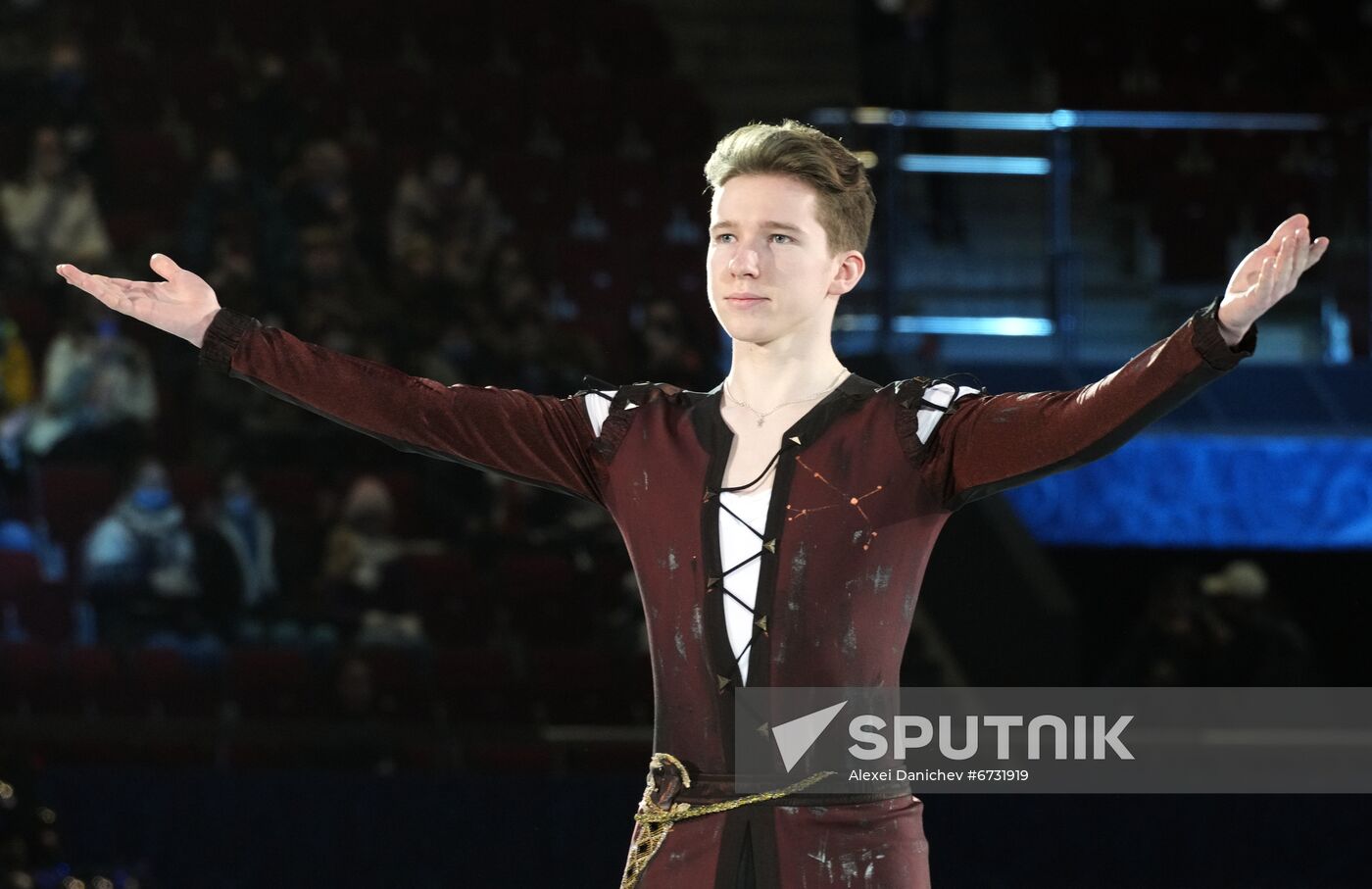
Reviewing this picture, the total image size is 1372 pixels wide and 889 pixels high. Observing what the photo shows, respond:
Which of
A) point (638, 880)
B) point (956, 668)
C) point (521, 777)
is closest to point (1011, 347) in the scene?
point (956, 668)

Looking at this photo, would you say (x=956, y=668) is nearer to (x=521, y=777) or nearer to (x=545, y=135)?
(x=521, y=777)

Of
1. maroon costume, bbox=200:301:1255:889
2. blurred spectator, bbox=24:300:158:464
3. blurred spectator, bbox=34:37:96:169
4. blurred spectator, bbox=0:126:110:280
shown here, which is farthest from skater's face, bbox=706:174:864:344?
blurred spectator, bbox=34:37:96:169

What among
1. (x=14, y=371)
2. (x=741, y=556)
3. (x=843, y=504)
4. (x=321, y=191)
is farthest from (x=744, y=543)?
(x=321, y=191)

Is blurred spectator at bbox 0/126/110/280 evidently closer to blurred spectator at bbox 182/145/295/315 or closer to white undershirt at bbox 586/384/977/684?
blurred spectator at bbox 182/145/295/315

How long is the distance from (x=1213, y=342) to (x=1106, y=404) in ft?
0.49

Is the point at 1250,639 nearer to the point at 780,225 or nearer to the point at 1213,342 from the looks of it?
the point at 780,225

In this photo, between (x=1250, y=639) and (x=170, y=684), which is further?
(x=1250, y=639)

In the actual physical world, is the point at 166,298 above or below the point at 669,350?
below

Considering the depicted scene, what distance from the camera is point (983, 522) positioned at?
6.79m

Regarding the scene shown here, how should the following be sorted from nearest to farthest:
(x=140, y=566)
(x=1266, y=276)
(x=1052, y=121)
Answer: (x=1266, y=276) < (x=140, y=566) < (x=1052, y=121)

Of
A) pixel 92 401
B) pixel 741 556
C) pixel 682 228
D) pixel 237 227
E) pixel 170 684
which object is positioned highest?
pixel 682 228

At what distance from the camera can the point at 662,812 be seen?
2.43 meters

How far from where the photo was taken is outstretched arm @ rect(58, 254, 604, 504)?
249cm

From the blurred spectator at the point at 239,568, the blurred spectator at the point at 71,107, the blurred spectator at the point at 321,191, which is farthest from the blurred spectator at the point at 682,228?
the blurred spectator at the point at 239,568
